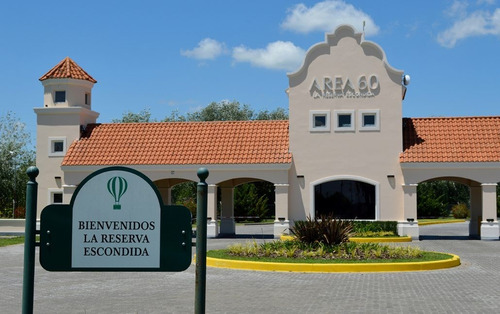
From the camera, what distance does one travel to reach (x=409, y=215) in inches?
1245

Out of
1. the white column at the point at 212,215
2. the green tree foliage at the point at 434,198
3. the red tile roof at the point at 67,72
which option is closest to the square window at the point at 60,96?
the red tile roof at the point at 67,72

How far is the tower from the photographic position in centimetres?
3531

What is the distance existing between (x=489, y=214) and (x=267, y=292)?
2051 cm

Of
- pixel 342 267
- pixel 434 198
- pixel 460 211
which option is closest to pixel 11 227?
pixel 342 267

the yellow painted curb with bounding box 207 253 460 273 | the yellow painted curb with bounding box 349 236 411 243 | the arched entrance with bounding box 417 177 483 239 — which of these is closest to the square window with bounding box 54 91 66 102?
the yellow painted curb with bounding box 349 236 411 243

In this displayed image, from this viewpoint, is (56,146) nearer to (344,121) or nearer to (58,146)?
(58,146)

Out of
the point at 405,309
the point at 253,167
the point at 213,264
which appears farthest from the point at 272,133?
the point at 405,309

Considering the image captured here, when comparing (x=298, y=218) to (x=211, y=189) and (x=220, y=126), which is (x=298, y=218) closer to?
(x=211, y=189)

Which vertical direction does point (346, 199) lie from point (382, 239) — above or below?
above

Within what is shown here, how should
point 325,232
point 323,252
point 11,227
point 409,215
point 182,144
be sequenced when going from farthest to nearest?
1. point 11,227
2. point 182,144
3. point 409,215
4. point 325,232
5. point 323,252

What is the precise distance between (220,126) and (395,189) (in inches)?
383

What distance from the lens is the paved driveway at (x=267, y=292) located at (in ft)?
37.8

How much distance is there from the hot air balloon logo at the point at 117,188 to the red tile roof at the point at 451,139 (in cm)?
2704

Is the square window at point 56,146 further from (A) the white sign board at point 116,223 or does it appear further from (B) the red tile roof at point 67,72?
(A) the white sign board at point 116,223
